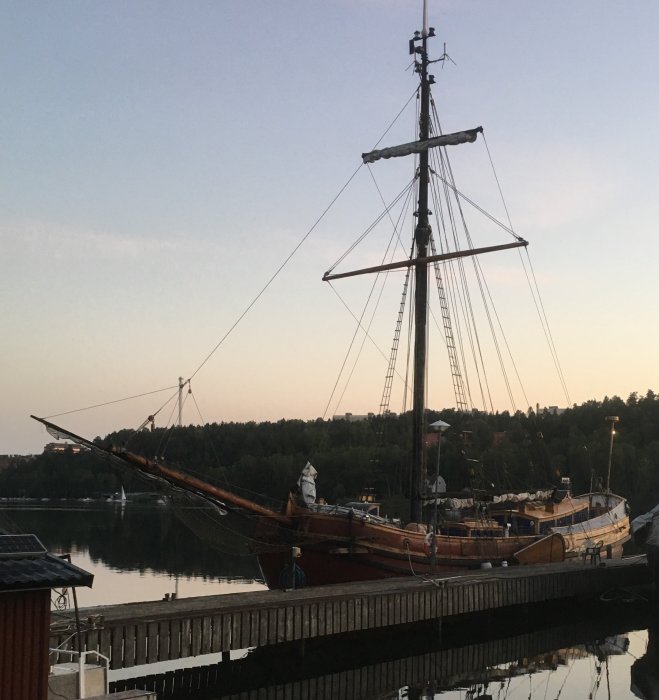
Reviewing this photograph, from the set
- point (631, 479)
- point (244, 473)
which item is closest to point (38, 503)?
point (244, 473)

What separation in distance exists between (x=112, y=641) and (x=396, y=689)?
24.3 feet

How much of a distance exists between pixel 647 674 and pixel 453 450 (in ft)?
286

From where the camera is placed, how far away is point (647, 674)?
82.0 feet

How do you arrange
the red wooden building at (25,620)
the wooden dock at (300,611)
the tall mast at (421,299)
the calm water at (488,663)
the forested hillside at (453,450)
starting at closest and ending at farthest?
the red wooden building at (25,620) → the wooden dock at (300,611) → the calm water at (488,663) → the tall mast at (421,299) → the forested hillside at (453,450)

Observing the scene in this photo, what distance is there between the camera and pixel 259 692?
21844mm

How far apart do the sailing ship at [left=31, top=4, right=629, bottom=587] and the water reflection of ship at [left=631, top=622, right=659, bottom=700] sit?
6.98 meters

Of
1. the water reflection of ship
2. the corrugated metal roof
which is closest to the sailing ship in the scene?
the water reflection of ship

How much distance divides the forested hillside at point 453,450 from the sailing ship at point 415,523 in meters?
26.8

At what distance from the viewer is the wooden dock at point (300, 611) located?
1981 cm

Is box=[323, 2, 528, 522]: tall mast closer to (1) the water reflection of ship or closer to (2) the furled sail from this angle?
(2) the furled sail

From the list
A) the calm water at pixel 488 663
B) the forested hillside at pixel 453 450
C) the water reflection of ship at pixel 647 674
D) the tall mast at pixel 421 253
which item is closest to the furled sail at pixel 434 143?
the tall mast at pixel 421 253

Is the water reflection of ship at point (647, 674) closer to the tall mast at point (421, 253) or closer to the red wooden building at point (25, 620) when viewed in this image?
the tall mast at point (421, 253)

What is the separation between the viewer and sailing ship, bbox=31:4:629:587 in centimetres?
3116

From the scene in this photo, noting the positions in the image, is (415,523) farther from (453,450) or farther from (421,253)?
(453,450)
